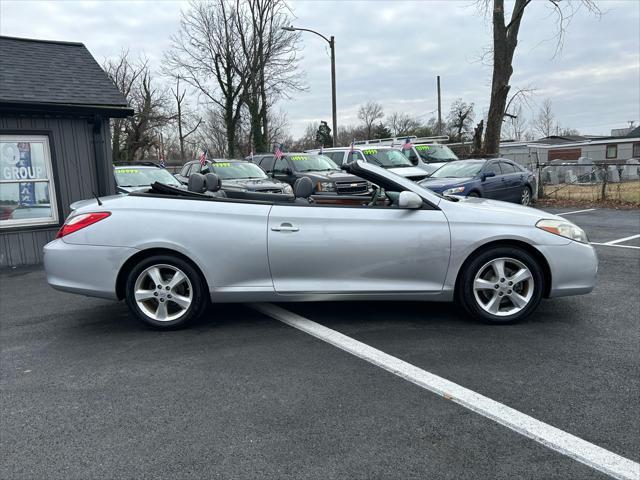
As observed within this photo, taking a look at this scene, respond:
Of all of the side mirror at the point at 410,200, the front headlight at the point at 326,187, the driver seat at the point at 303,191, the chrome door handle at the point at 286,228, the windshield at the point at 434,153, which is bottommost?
the chrome door handle at the point at 286,228

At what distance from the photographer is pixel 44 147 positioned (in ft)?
28.1

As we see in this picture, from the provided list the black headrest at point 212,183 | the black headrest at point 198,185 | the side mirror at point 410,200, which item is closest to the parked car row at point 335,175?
the black headrest at point 212,183

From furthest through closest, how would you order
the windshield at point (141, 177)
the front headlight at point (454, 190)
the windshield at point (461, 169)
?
the windshield at point (461, 169) < the front headlight at point (454, 190) < the windshield at point (141, 177)

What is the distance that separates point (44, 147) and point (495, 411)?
A: 337 inches

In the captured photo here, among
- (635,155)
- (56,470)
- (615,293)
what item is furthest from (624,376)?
(635,155)

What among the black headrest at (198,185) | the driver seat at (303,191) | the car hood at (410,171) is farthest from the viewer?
the car hood at (410,171)

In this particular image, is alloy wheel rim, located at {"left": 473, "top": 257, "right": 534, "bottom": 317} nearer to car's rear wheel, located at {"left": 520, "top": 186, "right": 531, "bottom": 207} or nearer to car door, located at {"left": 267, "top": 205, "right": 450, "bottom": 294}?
car door, located at {"left": 267, "top": 205, "right": 450, "bottom": 294}

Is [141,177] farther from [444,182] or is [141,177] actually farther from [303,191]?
[303,191]

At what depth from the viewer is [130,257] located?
430 centimetres

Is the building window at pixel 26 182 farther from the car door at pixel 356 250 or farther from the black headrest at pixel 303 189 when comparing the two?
the car door at pixel 356 250

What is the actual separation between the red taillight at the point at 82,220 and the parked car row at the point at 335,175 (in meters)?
6.06

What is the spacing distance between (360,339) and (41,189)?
7.14 metres

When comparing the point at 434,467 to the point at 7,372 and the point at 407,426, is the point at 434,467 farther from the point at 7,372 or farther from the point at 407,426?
the point at 7,372

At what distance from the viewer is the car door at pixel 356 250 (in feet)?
13.9
